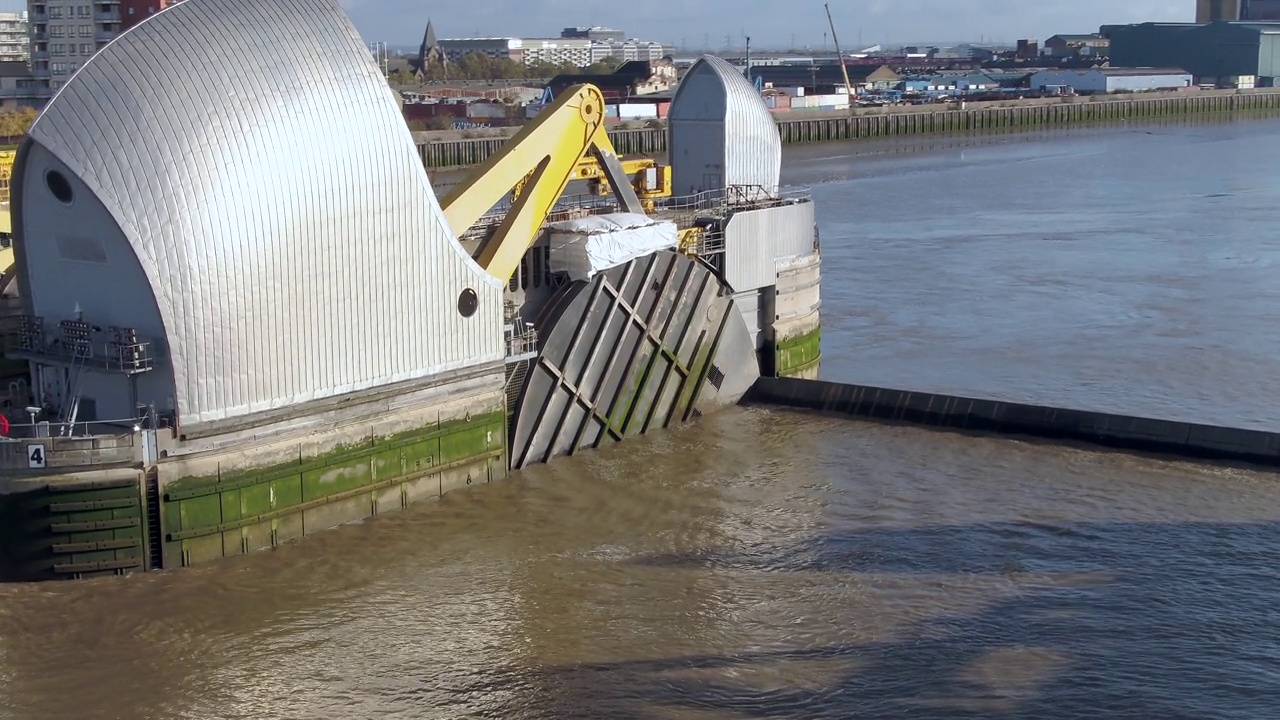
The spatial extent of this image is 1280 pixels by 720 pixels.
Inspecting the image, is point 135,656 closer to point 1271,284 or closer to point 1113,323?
point 1113,323

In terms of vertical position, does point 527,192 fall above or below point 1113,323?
above

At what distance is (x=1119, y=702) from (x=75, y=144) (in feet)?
44.7

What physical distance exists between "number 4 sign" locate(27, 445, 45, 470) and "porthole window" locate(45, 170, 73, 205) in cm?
322

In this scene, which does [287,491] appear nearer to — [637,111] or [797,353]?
[797,353]

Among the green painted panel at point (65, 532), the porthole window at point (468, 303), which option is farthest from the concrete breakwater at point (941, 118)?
the green painted panel at point (65, 532)

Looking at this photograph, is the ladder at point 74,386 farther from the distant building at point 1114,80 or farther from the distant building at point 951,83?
the distant building at point 1114,80

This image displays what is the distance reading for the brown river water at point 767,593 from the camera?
50.1 ft

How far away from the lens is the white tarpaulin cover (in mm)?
23953

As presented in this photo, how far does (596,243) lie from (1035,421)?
7672 millimetres

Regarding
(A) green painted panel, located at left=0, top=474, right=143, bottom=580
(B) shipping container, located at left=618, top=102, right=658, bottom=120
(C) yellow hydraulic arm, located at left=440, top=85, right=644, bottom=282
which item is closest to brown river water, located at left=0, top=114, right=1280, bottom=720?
(A) green painted panel, located at left=0, top=474, right=143, bottom=580

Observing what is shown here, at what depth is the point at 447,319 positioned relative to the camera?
21.6 m

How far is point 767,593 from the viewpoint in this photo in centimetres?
1783

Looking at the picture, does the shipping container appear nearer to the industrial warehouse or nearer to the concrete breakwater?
the concrete breakwater

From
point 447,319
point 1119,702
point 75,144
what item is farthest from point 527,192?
Result: point 1119,702
